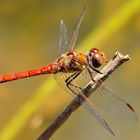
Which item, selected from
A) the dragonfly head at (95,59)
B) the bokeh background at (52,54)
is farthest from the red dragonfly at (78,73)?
the bokeh background at (52,54)

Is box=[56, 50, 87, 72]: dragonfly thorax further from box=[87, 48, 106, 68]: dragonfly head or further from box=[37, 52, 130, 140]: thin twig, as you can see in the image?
box=[37, 52, 130, 140]: thin twig

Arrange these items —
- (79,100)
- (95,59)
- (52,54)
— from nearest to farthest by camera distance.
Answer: (79,100)
(95,59)
(52,54)

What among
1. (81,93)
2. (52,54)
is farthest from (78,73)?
(52,54)

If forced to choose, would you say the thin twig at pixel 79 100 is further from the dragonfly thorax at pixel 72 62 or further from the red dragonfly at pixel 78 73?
the dragonfly thorax at pixel 72 62

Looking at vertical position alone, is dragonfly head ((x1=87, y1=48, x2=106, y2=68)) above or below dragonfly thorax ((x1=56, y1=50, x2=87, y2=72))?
below

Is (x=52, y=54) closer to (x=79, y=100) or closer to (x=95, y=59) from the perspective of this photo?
(x=95, y=59)

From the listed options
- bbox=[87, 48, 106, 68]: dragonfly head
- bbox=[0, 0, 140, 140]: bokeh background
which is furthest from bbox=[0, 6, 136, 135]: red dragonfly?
bbox=[0, 0, 140, 140]: bokeh background
